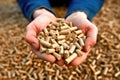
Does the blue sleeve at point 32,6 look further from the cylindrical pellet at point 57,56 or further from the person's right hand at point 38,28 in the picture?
the cylindrical pellet at point 57,56

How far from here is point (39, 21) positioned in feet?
6.73

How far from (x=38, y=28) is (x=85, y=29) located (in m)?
0.28

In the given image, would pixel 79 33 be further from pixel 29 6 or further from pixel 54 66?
pixel 29 6

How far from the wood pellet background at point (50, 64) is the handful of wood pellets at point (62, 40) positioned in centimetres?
27

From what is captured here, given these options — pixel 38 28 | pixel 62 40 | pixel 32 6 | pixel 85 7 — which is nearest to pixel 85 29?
pixel 62 40

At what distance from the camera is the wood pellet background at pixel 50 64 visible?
2166mm

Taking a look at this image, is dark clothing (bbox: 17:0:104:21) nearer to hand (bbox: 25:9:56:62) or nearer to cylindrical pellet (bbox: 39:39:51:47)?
hand (bbox: 25:9:56:62)

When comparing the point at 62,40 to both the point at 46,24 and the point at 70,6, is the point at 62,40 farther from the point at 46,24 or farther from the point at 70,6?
the point at 70,6

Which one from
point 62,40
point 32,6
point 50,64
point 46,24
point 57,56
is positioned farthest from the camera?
point 32,6

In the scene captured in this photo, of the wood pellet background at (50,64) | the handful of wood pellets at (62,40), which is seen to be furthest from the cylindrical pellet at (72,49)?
the wood pellet background at (50,64)

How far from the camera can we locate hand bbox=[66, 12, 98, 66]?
1.85 metres

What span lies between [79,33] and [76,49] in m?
0.16

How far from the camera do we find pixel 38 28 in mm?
2031

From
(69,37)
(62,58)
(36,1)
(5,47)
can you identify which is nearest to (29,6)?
(36,1)
